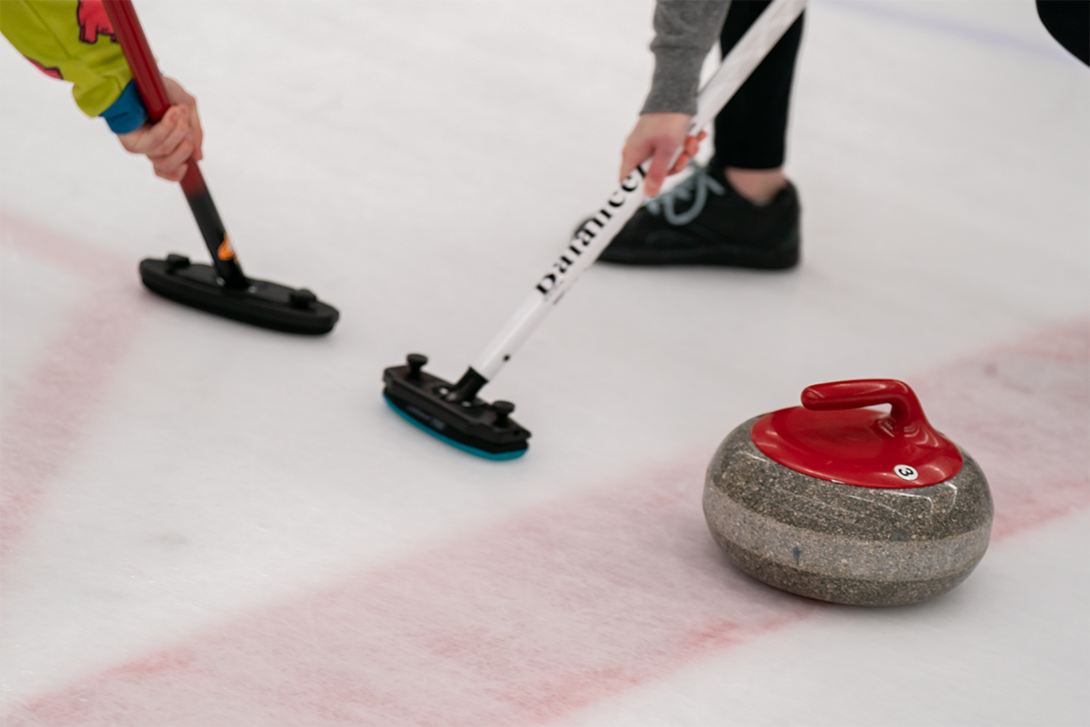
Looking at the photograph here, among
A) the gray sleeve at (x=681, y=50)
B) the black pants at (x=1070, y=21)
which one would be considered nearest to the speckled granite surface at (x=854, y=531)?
the gray sleeve at (x=681, y=50)

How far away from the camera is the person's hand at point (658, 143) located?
4.30 ft

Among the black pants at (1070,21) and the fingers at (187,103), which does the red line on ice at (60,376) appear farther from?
the black pants at (1070,21)

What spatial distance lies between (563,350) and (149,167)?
1.00 metres

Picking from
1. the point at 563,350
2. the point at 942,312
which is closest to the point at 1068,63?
the point at 942,312

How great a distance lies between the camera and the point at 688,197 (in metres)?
2.02

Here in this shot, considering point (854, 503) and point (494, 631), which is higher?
point (854, 503)

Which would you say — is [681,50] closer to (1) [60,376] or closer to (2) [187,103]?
(2) [187,103]

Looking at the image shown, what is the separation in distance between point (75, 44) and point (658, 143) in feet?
2.34

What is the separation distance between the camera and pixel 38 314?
4.99ft

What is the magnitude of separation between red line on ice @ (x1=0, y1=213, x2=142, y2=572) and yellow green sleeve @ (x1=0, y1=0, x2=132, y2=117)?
0.33m

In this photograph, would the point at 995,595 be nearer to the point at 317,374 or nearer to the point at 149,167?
the point at 317,374

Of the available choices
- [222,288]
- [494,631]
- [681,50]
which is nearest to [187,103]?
[222,288]

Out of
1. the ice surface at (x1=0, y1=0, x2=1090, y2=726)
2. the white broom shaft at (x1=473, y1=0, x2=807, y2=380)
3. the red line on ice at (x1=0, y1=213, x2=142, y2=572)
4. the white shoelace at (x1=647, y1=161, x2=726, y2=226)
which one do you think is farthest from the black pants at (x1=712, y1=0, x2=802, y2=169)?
the red line on ice at (x1=0, y1=213, x2=142, y2=572)

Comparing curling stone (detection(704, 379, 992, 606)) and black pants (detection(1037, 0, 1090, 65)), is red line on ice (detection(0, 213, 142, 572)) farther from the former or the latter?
black pants (detection(1037, 0, 1090, 65))
